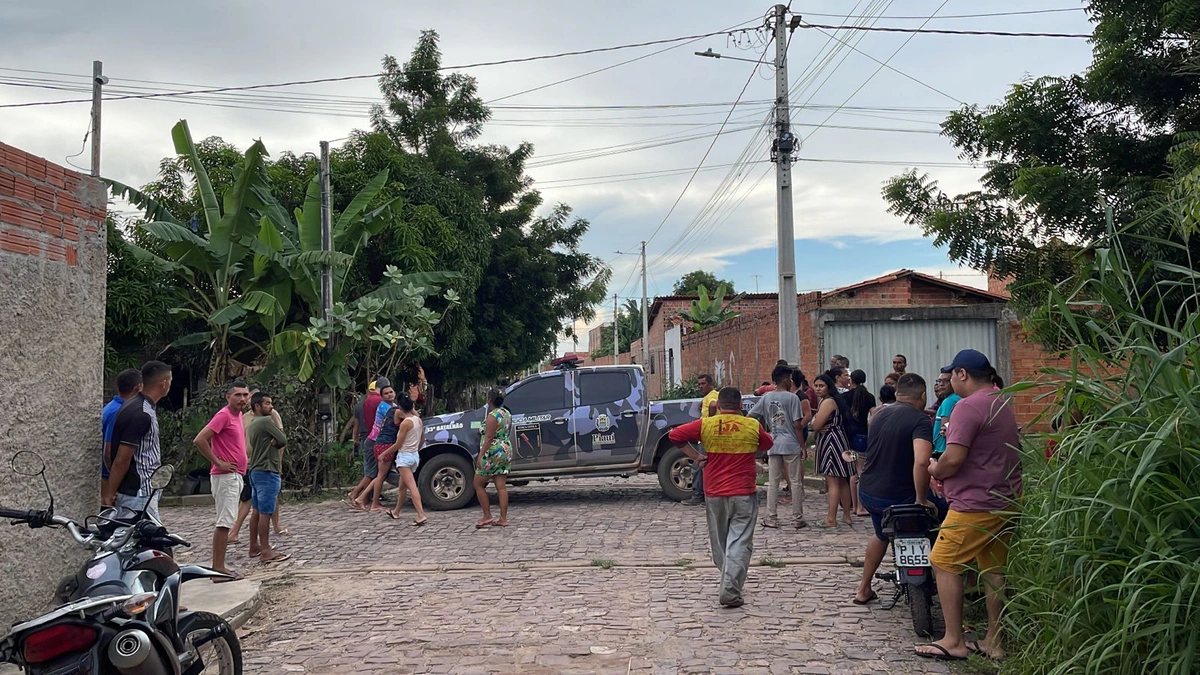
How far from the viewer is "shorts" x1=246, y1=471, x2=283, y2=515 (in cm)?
944

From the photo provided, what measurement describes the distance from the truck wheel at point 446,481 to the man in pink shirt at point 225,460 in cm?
453

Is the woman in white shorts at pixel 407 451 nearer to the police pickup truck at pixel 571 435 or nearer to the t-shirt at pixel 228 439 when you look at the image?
the police pickup truck at pixel 571 435

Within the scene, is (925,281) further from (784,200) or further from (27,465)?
(27,465)

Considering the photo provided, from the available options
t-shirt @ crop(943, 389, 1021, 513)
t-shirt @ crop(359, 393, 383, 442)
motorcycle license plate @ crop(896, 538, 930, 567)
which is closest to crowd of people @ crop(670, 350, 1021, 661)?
t-shirt @ crop(943, 389, 1021, 513)

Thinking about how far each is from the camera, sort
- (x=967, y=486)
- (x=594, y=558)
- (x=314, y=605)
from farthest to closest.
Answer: (x=594, y=558), (x=314, y=605), (x=967, y=486)

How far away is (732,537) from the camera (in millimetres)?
7375

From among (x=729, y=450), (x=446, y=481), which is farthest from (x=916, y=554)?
(x=446, y=481)

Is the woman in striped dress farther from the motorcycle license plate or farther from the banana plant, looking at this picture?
the banana plant

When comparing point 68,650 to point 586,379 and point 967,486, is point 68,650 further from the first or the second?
point 586,379

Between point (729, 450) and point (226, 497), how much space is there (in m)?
4.41

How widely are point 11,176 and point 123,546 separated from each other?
277 centimetres

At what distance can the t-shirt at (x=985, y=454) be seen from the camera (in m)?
5.60

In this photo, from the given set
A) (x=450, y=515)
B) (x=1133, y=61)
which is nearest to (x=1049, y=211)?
(x=1133, y=61)

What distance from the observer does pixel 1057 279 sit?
10.4 metres
